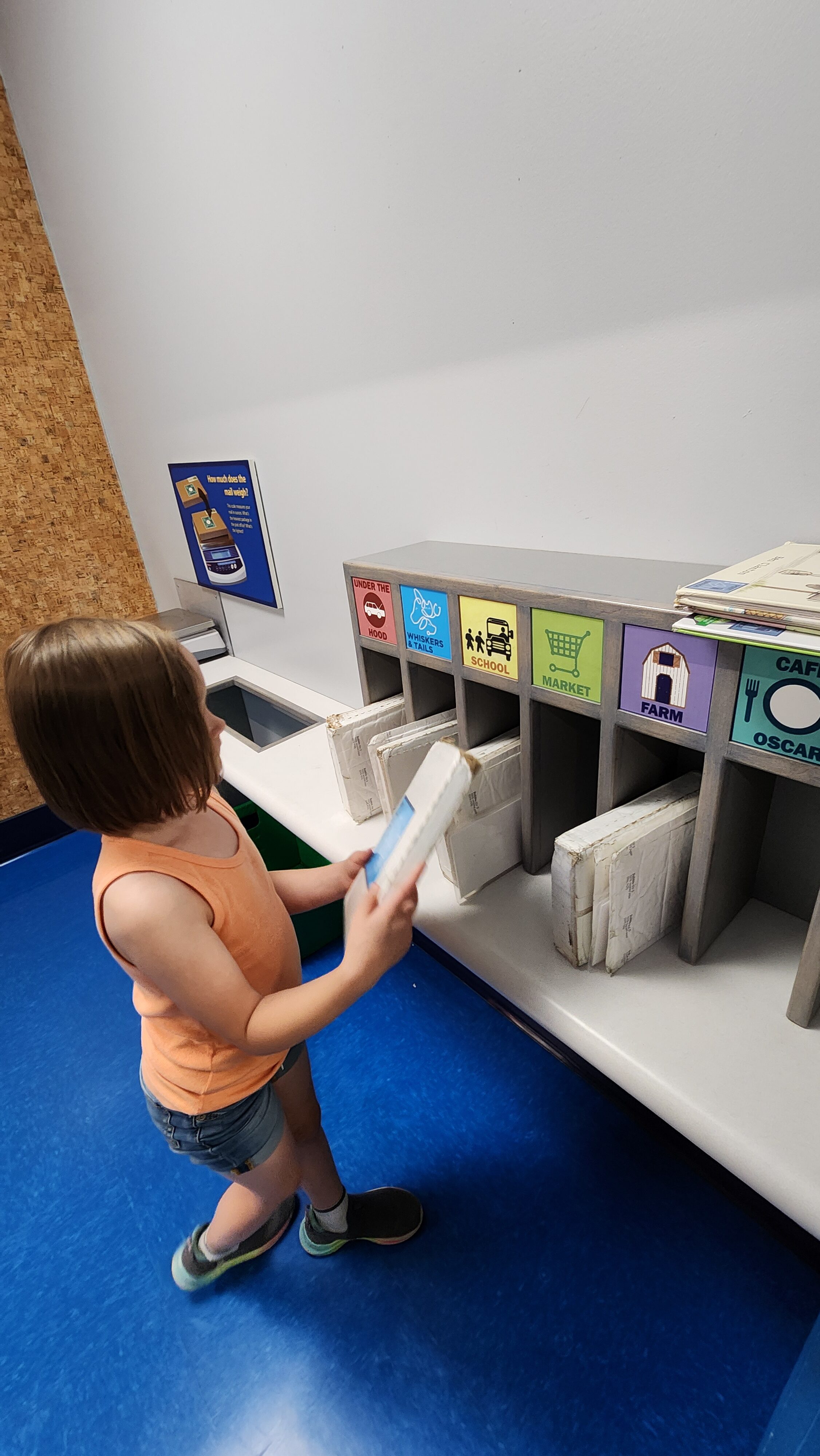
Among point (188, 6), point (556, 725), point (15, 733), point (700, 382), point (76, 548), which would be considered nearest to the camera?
point (15, 733)

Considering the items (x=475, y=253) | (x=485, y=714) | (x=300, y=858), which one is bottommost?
(x=300, y=858)

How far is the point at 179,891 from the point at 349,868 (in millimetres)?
307

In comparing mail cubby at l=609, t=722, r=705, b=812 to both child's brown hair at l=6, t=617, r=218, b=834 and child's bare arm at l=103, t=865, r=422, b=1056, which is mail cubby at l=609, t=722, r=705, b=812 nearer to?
child's bare arm at l=103, t=865, r=422, b=1056

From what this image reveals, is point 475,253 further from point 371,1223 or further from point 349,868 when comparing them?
point 371,1223

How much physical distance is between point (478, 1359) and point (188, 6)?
237cm

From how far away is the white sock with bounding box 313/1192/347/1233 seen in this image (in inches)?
44.2

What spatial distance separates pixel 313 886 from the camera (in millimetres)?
984

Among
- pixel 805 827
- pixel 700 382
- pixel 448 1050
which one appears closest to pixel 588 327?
pixel 700 382

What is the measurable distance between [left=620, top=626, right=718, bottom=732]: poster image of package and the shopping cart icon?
0.20 ft

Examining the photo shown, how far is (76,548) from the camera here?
2385mm

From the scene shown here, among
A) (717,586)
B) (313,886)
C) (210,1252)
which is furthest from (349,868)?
(210,1252)

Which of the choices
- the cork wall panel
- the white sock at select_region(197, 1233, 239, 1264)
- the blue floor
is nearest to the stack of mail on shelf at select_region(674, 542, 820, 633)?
the blue floor

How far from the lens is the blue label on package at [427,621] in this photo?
2.97ft

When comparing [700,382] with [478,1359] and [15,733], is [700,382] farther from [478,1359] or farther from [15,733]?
[478,1359]
